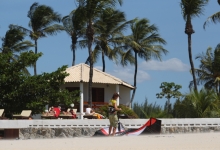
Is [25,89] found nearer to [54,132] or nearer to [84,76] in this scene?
[54,132]

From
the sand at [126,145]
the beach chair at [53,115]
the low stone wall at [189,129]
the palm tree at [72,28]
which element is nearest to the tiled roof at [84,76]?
the palm tree at [72,28]

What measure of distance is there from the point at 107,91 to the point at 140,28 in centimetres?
834

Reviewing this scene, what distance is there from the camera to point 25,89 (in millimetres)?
22781

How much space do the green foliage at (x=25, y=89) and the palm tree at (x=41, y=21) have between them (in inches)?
971

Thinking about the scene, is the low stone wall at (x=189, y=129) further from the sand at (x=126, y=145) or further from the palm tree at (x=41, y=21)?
the palm tree at (x=41, y=21)

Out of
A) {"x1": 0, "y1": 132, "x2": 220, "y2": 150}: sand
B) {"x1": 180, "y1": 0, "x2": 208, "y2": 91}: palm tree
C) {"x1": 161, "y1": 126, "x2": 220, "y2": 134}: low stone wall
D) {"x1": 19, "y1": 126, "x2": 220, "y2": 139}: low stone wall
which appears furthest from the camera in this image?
{"x1": 180, "y1": 0, "x2": 208, "y2": 91}: palm tree

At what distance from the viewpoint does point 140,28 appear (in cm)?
4575

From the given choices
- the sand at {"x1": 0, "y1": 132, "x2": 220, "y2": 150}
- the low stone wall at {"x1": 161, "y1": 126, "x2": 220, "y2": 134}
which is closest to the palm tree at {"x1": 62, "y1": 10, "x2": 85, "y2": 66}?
the low stone wall at {"x1": 161, "y1": 126, "x2": 220, "y2": 134}

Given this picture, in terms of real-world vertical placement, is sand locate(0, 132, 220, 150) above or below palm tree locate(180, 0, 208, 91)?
below

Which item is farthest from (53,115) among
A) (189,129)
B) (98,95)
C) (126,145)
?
(98,95)

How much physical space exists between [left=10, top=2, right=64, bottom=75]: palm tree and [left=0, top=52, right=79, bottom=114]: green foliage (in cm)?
2466

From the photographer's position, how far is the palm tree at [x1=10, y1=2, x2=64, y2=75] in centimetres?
4806

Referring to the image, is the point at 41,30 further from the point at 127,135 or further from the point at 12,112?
the point at 127,135

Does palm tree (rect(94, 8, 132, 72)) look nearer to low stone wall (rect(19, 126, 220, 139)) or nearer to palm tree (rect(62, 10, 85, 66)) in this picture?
palm tree (rect(62, 10, 85, 66))
